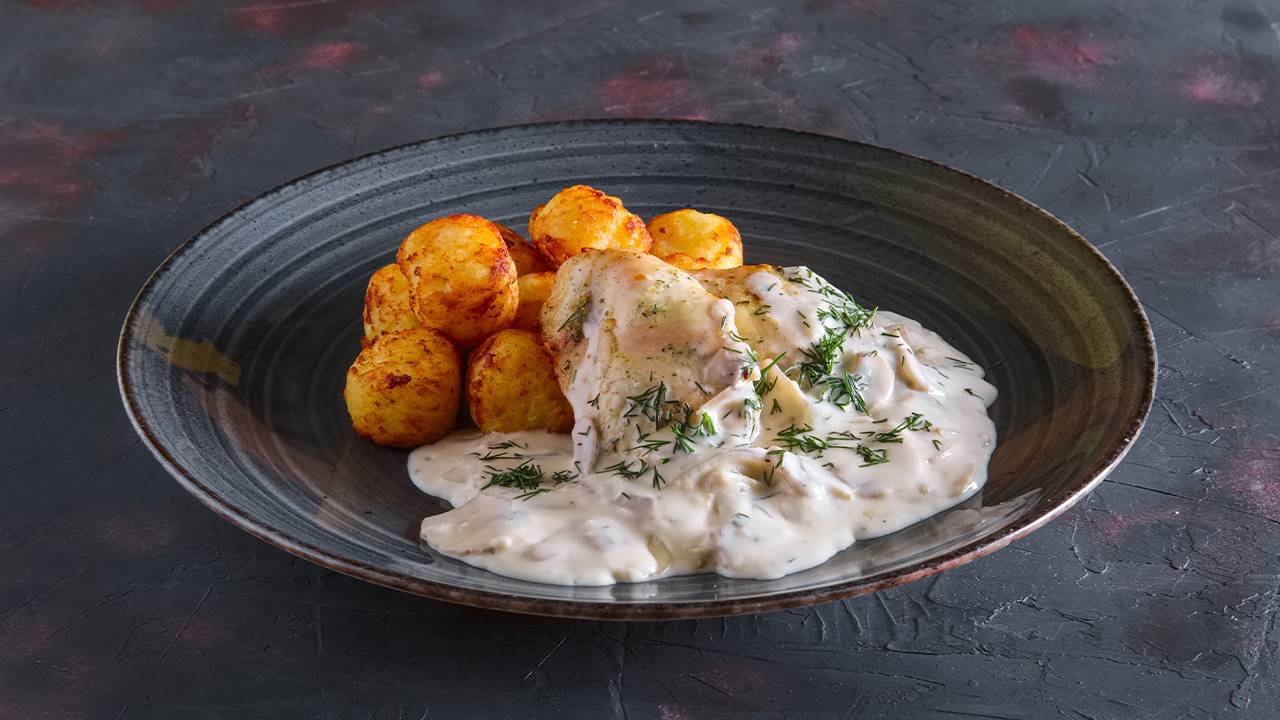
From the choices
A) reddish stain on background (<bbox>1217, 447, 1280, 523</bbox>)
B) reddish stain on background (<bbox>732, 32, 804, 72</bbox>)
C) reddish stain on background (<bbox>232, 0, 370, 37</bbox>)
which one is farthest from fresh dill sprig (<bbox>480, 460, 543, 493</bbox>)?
reddish stain on background (<bbox>232, 0, 370, 37</bbox>)

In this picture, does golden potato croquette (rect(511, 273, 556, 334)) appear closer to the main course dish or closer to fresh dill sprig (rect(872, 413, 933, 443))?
the main course dish

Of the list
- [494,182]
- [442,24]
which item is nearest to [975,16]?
[442,24]

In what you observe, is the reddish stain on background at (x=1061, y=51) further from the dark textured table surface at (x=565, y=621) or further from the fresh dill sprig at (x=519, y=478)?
the fresh dill sprig at (x=519, y=478)

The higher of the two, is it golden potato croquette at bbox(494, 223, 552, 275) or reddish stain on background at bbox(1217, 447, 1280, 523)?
golden potato croquette at bbox(494, 223, 552, 275)

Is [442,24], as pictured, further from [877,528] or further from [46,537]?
[877,528]

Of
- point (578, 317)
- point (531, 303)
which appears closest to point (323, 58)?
point (531, 303)
